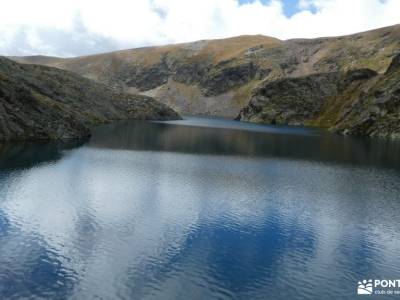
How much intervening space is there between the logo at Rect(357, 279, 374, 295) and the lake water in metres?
0.63

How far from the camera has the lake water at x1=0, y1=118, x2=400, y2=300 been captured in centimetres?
3447

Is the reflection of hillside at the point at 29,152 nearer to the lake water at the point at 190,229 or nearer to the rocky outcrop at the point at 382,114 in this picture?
the lake water at the point at 190,229

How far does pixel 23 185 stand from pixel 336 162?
68.7 meters

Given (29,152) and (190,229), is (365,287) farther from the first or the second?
(29,152)

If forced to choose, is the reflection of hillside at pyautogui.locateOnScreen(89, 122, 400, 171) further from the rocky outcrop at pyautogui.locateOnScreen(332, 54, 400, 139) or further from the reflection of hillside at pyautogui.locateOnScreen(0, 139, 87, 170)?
the rocky outcrop at pyautogui.locateOnScreen(332, 54, 400, 139)

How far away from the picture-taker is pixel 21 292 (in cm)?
3161

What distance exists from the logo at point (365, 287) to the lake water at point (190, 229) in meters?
0.63

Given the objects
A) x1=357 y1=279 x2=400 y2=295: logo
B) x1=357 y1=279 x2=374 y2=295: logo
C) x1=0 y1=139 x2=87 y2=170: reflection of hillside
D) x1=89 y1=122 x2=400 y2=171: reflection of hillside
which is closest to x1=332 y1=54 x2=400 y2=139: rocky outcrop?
x1=89 y1=122 x2=400 y2=171: reflection of hillside

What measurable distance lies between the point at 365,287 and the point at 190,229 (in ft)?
60.9

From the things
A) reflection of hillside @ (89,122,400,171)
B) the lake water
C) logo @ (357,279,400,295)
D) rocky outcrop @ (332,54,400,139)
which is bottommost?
logo @ (357,279,400,295)

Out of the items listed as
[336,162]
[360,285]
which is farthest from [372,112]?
[360,285]

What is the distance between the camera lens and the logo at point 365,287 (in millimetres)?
34219

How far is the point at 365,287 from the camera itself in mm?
35219

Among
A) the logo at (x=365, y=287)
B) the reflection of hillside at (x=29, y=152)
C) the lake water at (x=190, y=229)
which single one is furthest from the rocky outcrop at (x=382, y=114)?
the logo at (x=365, y=287)
